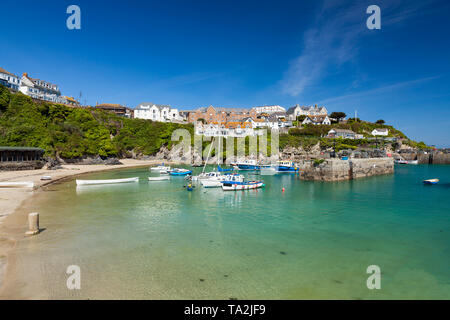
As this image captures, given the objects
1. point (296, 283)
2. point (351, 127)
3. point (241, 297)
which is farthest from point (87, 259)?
point (351, 127)

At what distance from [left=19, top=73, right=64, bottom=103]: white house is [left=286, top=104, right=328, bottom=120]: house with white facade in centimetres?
10018

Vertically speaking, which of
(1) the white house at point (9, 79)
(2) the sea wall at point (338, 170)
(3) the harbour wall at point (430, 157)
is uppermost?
(1) the white house at point (9, 79)

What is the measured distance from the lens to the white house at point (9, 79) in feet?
225

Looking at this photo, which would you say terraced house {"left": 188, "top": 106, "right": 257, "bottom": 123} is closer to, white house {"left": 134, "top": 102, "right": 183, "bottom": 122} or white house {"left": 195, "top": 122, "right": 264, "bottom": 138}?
white house {"left": 195, "top": 122, "right": 264, "bottom": 138}

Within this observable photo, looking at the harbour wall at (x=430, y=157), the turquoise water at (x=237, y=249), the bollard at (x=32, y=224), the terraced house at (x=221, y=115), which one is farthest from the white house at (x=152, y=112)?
the harbour wall at (x=430, y=157)

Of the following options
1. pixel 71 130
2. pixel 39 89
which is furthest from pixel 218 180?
pixel 39 89

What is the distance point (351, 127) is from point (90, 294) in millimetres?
115740

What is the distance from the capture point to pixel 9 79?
7081cm

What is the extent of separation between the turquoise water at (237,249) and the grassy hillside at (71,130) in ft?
127

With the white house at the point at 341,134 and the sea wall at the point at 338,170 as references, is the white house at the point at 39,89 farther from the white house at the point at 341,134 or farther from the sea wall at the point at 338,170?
the white house at the point at 341,134

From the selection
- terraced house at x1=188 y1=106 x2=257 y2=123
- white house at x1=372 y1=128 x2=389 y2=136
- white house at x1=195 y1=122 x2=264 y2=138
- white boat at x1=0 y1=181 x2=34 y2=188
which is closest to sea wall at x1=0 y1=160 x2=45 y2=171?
white boat at x1=0 y1=181 x2=34 y2=188

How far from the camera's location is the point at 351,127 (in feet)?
346

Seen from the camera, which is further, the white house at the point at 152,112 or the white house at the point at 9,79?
the white house at the point at 152,112

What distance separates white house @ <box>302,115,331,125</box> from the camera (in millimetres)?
→ 109250
